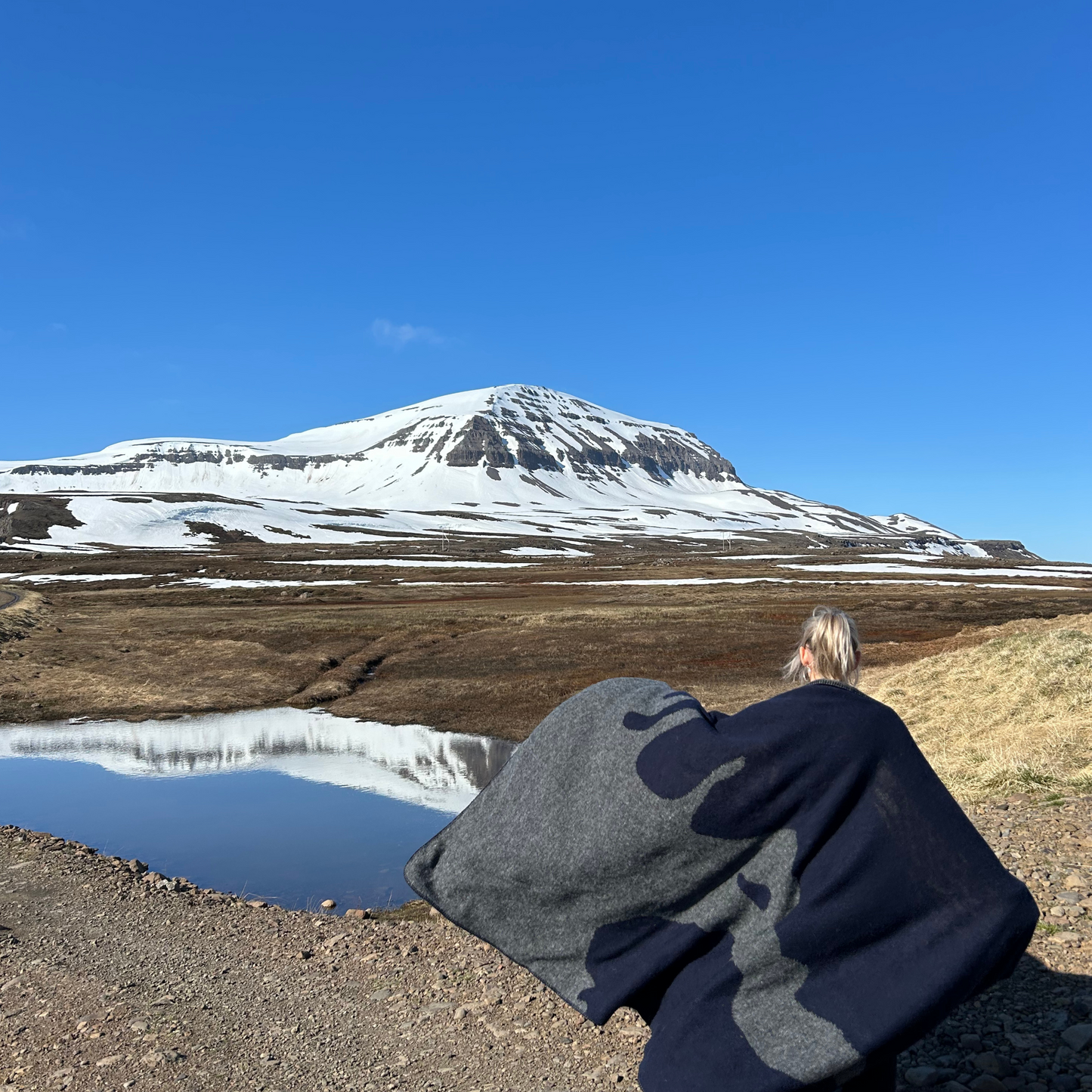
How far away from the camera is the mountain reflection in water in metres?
20.6

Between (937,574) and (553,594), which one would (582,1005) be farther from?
(937,574)

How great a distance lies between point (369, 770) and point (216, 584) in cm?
6883

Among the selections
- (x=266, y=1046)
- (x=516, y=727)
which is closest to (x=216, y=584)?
(x=516, y=727)

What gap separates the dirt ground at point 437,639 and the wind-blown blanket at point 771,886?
801 inches

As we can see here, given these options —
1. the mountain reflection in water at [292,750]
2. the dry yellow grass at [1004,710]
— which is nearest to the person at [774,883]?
the dry yellow grass at [1004,710]

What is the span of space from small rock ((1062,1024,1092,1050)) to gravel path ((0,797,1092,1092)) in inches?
0.5

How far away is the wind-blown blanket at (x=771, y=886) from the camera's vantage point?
4371 mm

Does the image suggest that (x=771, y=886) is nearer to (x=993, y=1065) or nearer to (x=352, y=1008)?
(x=993, y=1065)

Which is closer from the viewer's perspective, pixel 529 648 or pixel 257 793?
pixel 257 793

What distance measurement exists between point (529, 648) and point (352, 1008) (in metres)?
32.2

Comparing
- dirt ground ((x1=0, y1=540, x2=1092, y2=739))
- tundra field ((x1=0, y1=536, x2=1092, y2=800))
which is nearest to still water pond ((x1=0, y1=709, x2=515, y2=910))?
tundra field ((x1=0, y1=536, x2=1092, y2=800))

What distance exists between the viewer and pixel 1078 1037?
19.8 ft

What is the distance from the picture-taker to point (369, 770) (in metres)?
21.4

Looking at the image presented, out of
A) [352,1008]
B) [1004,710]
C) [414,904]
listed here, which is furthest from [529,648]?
[352,1008]
